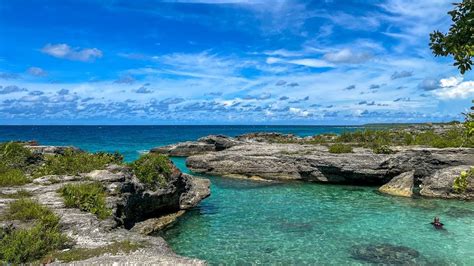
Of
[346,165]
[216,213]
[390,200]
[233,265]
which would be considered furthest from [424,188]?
[233,265]

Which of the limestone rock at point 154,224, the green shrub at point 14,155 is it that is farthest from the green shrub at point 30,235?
the green shrub at point 14,155

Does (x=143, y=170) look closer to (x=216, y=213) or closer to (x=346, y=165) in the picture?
(x=216, y=213)

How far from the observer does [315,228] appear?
20703 millimetres

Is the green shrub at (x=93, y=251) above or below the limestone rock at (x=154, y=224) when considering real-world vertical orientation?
above

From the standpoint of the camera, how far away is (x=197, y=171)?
4341 cm

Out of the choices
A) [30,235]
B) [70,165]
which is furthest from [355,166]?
[30,235]

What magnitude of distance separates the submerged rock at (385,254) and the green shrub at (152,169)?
1223 cm

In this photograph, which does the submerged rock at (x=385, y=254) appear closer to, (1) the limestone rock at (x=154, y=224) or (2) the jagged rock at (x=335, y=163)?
(1) the limestone rock at (x=154, y=224)

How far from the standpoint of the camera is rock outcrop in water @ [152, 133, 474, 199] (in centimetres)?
3061

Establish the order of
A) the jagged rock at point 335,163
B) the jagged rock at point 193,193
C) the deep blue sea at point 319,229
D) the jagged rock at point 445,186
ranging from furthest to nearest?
1. the jagged rock at point 335,163
2. the jagged rock at point 445,186
3. the jagged rock at point 193,193
4. the deep blue sea at point 319,229

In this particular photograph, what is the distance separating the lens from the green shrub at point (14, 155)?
2002cm

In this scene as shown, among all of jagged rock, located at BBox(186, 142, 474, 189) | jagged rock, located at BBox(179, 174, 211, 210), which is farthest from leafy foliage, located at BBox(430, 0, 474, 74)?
jagged rock, located at BBox(186, 142, 474, 189)

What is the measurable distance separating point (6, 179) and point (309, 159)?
27.9 metres

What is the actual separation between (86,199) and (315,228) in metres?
12.7
